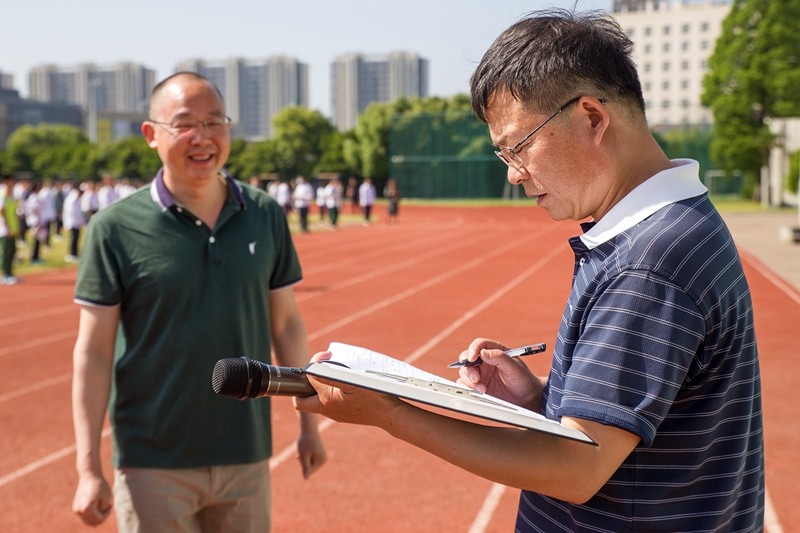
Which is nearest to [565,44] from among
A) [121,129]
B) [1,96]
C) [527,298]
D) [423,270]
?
[527,298]

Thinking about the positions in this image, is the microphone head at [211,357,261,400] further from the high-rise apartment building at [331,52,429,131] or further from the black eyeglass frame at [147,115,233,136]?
the high-rise apartment building at [331,52,429,131]

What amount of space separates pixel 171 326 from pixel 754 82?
156ft

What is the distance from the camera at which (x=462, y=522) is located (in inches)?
208

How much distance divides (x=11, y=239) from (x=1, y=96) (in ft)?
455

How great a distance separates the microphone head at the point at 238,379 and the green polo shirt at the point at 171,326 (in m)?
1.33

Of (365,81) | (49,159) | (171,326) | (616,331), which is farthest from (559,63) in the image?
(365,81)

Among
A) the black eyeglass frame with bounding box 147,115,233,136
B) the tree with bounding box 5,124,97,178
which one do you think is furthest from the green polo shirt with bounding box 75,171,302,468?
the tree with bounding box 5,124,97,178

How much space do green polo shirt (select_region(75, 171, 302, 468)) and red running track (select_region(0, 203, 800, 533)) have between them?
92.3 inches

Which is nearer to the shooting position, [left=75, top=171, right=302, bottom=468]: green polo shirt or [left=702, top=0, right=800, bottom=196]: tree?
[left=75, top=171, right=302, bottom=468]: green polo shirt

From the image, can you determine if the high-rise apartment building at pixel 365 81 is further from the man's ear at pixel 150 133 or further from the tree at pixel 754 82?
the man's ear at pixel 150 133

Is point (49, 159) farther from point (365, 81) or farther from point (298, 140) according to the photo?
point (365, 81)

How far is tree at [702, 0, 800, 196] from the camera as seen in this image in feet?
148

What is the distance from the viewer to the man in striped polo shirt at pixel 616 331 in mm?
1481

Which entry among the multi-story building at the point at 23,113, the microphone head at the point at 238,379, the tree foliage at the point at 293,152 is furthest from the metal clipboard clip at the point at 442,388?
the multi-story building at the point at 23,113
